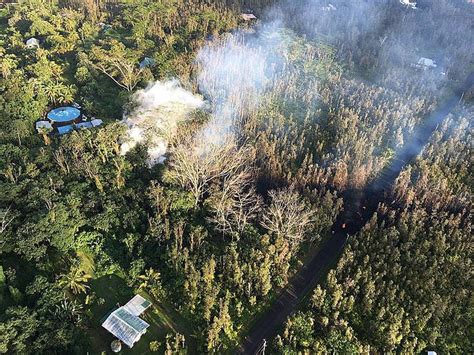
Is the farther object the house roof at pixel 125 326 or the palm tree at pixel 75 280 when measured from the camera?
the palm tree at pixel 75 280

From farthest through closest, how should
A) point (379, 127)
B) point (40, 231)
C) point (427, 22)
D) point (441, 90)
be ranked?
point (427, 22), point (441, 90), point (379, 127), point (40, 231)

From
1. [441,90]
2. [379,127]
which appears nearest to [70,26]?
[379,127]

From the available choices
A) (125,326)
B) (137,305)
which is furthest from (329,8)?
(125,326)

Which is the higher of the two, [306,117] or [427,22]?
[427,22]

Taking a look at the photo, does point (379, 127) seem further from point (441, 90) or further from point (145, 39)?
point (145, 39)

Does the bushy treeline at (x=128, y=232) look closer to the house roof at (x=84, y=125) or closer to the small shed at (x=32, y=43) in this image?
the house roof at (x=84, y=125)

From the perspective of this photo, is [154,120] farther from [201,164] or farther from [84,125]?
[84,125]

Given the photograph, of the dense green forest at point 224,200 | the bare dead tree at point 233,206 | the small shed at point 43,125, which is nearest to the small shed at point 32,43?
the dense green forest at point 224,200
